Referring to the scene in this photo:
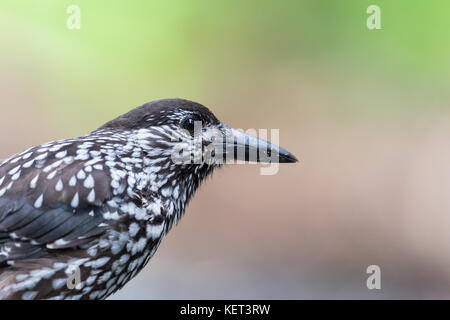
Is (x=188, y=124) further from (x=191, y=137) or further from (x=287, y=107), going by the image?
(x=287, y=107)

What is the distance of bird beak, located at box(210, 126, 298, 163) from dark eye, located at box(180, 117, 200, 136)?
0.55ft

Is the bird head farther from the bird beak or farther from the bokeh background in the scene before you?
the bokeh background

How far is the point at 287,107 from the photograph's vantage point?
26.9 ft

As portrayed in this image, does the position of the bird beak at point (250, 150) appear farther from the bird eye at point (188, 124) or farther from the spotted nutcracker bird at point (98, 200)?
the bird eye at point (188, 124)

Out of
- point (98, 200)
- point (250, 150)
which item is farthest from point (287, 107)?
point (98, 200)

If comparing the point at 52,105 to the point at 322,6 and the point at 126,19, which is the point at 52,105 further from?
the point at 322,6

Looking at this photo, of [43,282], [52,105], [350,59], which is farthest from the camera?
[350,59]

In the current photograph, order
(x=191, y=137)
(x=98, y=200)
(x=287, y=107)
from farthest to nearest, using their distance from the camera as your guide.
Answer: (x=287, y=107), (x=191, y=137), (x=98, y=200)

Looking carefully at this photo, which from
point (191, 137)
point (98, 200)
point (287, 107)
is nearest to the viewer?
point (98, 200)

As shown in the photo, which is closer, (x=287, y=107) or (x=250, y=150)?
(x=250, y=150)

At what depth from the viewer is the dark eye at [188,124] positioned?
11.5 feet

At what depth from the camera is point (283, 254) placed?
698cm

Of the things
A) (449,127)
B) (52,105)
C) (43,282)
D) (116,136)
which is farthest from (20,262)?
(449,127)

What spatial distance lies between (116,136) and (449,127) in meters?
5.79
